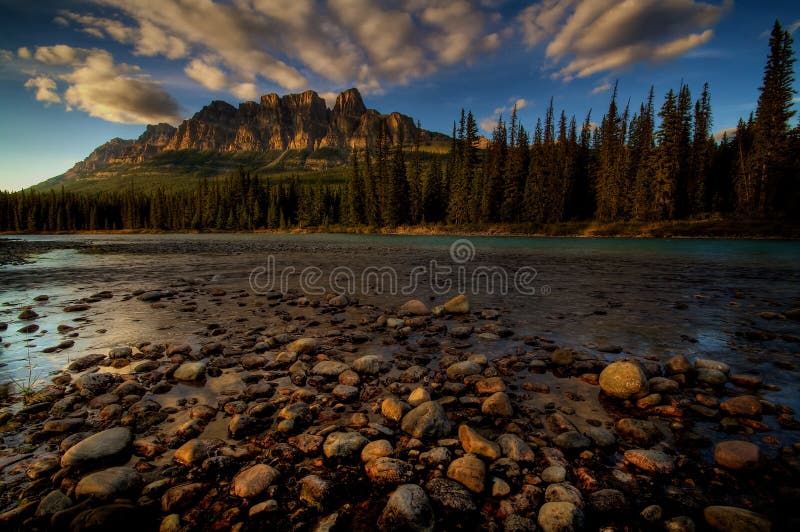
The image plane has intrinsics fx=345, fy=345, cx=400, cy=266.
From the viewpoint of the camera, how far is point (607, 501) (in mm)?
3141

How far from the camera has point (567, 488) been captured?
326cm

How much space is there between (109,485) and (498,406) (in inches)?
176

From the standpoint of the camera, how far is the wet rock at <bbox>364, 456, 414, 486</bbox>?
3523 millimetres

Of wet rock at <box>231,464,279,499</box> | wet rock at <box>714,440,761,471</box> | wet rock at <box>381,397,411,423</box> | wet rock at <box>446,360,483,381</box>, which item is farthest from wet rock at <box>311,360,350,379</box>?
wet rock at <box>714,440,761,471</box>

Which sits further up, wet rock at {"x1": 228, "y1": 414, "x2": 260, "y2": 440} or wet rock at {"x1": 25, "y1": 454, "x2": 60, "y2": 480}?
wet rock at {"x1": 25, "y1": 454, "x2": 60, "y2": 480}

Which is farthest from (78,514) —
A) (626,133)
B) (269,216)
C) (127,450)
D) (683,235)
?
(269,216)

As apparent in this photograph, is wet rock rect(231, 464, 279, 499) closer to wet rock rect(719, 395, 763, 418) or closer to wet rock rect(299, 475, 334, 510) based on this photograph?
wet rock rect(299, 475, 334, 510)

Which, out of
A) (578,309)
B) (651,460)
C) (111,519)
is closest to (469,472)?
(651,460)

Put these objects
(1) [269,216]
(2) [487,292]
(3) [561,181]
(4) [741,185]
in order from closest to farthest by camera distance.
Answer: (2) [487,292]
(4) [741,185]
(3) [561,181]
(1) [269,216]

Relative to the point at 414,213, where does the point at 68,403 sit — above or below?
below

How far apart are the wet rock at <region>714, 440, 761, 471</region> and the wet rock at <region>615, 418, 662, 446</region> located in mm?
570

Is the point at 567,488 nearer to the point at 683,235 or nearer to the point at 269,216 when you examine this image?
the point at 683,235

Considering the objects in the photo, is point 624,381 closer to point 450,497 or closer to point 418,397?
point 418,397

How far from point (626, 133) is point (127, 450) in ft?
292
